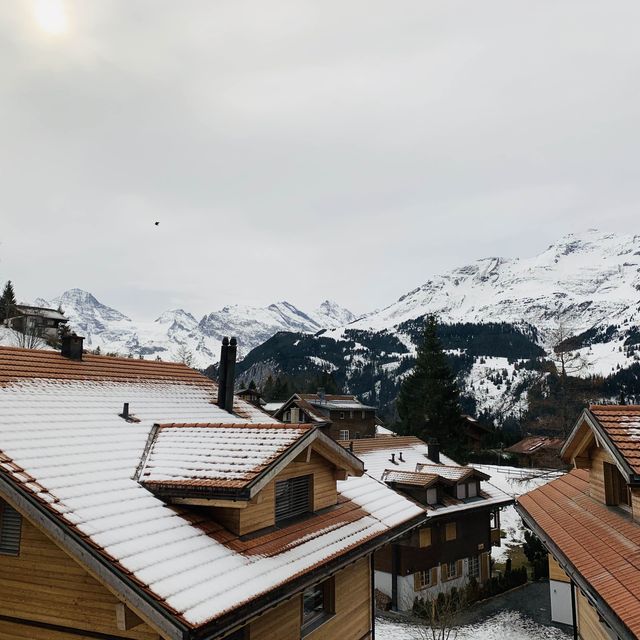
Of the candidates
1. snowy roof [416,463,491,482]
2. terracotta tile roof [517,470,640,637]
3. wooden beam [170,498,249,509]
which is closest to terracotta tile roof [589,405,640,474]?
terracotta tile roof [517,470,640,637]

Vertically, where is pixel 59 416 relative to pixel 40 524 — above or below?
above

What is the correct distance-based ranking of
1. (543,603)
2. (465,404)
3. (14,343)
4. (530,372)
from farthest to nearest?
(530,372) < (465,404) < (14,343) < (543,603)

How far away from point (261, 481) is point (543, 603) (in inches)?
922

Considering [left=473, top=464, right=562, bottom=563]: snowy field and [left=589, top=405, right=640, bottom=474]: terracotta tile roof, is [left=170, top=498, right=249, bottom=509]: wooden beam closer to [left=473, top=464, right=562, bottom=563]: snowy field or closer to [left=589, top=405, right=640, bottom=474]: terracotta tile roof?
[left=589, top=405, right=640, bottom=474]: terracotta tile roof

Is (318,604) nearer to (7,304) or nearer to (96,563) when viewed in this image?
(96,563)

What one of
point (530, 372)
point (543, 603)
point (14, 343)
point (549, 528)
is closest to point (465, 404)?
point (530, 372)

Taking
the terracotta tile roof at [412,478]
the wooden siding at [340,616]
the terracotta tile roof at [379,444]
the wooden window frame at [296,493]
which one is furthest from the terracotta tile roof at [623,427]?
the terracotta tile roof at [379,444]

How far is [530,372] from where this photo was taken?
200 meters

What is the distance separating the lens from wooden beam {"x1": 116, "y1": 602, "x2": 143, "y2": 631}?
24.8 ft

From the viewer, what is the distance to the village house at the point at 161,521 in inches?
303

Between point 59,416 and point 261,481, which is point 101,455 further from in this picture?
point 261,481

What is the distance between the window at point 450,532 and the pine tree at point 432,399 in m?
33.8

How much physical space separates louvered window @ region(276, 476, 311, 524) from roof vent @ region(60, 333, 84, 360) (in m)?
7.06

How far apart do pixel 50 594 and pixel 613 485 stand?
40.2 feet
